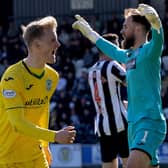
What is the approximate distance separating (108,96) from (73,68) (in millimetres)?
9466

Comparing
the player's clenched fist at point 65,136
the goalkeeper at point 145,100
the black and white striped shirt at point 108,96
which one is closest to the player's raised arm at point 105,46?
the goalkeeper at point 145,100

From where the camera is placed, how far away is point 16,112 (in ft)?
20.1

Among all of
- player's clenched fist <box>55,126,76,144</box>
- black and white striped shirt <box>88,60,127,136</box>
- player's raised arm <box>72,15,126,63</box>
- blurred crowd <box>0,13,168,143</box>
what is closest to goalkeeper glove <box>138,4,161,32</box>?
player's raised arm <box>72,15,126,63</box>

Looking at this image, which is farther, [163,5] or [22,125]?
[163,5]

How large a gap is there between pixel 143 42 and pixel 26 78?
1216 millimetres

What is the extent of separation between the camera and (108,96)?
9297mm

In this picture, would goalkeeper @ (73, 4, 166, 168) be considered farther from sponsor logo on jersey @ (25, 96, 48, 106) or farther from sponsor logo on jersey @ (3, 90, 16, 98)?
sponsor logo on jersey @ (3, 90, 16, 98)

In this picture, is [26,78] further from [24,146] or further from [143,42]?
[143,42]

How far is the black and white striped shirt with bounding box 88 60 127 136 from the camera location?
30.2 ft

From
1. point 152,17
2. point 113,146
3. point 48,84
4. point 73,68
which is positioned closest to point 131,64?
point 152,17

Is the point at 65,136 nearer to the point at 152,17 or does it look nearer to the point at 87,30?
the point at 152,17

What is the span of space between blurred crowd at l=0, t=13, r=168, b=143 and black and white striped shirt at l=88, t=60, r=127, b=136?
5862 mm

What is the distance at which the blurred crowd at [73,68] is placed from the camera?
16.6 metres

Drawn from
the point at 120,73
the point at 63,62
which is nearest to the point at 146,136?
the point at 120,73
